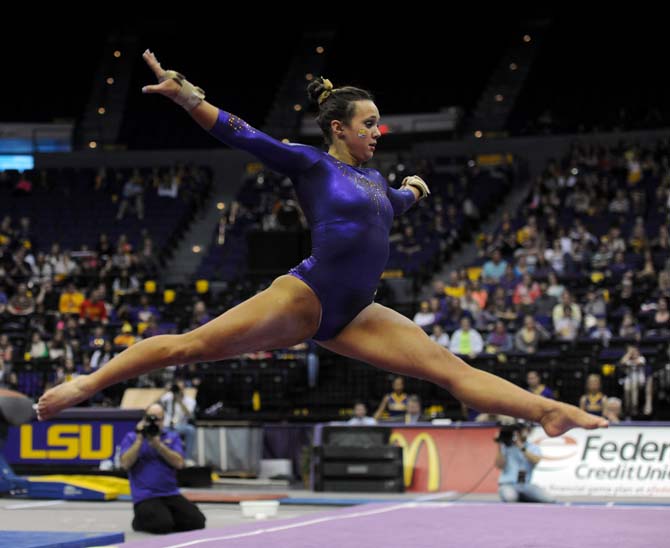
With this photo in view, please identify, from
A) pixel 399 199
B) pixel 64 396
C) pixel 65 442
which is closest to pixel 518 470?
pixel 65 442

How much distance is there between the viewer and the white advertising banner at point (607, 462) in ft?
38.6

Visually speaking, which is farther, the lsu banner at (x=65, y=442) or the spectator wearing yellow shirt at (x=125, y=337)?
the spectator wearing yellow shirt at (x=125, y=337)

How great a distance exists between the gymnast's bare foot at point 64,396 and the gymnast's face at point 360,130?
5.02 ft

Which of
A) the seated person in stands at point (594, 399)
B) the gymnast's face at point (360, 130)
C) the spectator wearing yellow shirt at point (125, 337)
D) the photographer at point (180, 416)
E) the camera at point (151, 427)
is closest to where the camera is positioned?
the gymnast's face at point (360, 130)

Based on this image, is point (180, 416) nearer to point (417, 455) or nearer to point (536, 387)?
point (417, 455)

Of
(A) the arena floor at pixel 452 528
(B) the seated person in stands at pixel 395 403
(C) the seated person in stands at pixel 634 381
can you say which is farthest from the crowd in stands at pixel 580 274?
(A) the arena floor at pixel 452 528

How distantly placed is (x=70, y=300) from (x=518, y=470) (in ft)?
34.0

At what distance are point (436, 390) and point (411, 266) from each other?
513cm

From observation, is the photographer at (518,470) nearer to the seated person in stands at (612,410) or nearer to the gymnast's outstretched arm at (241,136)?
the seated person in stands at (612,410)

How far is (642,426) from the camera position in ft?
39.1

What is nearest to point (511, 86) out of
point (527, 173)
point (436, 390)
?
point (527, 173)

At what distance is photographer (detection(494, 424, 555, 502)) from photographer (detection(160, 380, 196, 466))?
450 centimetres

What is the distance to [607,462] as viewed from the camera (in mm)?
12039

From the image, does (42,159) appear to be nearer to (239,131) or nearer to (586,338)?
(586,338)
